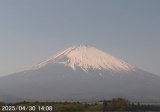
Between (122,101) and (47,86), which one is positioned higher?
(47,86)

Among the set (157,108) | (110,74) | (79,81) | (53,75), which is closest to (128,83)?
(110,74)

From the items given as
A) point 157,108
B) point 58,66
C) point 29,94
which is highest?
point 58,66

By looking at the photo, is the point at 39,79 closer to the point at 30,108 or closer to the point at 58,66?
the point at 58,66

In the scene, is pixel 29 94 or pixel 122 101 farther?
pixel 29 94

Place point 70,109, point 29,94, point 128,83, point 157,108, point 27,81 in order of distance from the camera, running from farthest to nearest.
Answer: point 128,83, point 27,81, point 29,94, point 157,108, point 70,109

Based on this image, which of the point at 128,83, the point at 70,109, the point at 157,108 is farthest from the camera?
the point at 128,83

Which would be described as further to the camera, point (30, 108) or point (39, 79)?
point (39, 79)

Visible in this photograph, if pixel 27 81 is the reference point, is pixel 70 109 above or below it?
below

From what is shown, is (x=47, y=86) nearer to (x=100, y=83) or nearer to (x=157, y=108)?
(x=100, y=83)

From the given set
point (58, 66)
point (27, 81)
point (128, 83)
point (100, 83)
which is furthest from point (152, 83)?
point (27, 81)
